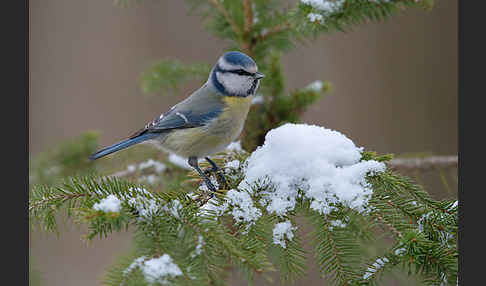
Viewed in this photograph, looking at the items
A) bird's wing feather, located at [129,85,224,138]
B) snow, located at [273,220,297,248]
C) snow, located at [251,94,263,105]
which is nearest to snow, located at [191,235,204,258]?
snow, located at [273,220,297,248]

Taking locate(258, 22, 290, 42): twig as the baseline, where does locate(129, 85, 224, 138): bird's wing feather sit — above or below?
below

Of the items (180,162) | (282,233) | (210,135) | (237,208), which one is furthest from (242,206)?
(180,162)

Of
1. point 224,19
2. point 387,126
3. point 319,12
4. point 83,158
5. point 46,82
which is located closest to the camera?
point 319,12

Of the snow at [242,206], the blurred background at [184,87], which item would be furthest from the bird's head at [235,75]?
the blurred background at [184,87]

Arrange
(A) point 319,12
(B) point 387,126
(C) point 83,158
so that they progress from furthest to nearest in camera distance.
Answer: (B) point 387,126 < (C) point 83,158 < (A) point 319,12

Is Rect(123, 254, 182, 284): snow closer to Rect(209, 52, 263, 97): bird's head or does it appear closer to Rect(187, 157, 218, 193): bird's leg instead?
Rect(187, 157, 218, 193): bird's leg

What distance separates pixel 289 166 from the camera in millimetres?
972

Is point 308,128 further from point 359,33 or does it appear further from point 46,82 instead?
point 46,82

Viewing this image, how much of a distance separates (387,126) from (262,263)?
2673 mm

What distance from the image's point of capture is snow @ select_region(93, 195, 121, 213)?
767 millimetres

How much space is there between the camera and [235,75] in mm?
1431

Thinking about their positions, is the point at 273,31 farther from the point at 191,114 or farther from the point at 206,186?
the point at 206,186

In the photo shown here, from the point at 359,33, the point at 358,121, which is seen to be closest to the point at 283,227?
the point at 358,121

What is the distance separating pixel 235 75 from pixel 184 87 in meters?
2.10
